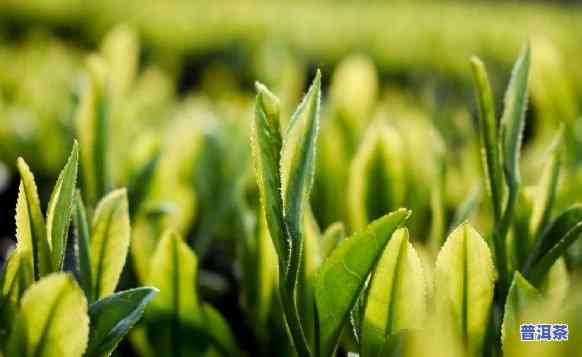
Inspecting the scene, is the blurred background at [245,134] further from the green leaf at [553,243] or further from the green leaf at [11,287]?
the green leaf at [11,287]

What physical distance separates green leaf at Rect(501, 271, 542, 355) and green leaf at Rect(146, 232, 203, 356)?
1.60 ft

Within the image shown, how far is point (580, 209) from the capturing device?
121cm

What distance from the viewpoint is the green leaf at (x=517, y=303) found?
3.20 ft

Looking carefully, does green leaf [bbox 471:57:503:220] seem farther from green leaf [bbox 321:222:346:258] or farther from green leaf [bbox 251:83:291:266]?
green leaf [bbox 251:83:291:266]

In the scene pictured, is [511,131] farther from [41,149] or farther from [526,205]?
[41,149]

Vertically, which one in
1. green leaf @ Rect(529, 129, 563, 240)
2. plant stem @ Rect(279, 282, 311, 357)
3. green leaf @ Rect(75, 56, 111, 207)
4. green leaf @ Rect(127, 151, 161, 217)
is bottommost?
plant stem @ Rect(279, 282, 311, 357)

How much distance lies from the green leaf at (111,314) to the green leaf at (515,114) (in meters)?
0.60

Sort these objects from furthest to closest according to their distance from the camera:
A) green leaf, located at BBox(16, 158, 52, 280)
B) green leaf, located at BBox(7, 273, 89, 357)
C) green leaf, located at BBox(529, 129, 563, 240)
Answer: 1. green leaf, located at BBox(529, 129, 563, 240)
2. green leaf, located at BBox(16, 158, 52, 280)
3. green leaf, located at BBox(7, 273, 89, 357)

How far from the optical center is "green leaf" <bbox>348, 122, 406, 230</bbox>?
1480 millimetres

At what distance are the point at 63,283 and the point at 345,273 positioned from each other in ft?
1.12

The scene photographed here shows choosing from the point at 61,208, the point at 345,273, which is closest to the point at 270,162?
the point at 345,273

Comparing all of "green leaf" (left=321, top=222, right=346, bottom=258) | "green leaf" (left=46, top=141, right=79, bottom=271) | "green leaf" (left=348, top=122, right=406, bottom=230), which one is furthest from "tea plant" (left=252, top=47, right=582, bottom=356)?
"green leaf" (left=348, top=122, right=406, bottom=230)

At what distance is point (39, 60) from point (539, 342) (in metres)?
2.97

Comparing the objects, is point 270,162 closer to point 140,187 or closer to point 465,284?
point 465,284
